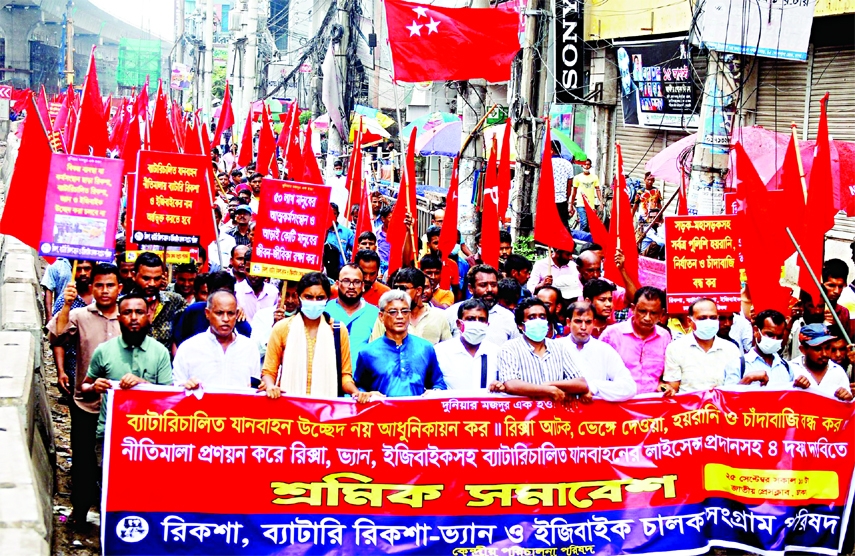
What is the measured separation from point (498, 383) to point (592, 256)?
4.07 metres

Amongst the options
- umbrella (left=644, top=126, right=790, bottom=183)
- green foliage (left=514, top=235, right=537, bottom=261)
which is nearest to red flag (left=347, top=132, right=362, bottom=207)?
green foliage (left=514, top=235, right=537, bottom=261)

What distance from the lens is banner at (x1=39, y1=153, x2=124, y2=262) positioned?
869cm

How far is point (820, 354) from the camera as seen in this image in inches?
280

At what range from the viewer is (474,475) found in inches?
257

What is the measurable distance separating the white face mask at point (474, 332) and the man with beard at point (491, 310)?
572mm

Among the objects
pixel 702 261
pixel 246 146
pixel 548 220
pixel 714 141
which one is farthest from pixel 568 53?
pixel 702 261

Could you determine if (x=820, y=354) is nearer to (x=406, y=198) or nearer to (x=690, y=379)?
(x=690, y=379)

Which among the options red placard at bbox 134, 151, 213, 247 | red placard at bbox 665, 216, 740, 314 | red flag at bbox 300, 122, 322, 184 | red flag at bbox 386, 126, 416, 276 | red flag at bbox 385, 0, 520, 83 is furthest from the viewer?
red flag at bbox 385, 0, 520, 83

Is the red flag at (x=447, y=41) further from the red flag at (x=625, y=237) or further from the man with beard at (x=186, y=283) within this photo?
the man with beard at (x=186, y=283)

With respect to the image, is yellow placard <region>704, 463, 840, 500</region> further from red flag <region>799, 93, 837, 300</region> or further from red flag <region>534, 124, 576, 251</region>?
red flag <region>534, 124, 576, 251</region>

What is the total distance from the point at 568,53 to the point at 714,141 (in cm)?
830

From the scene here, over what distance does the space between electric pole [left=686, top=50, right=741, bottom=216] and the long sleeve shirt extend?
5292mm

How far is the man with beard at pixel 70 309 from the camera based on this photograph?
25.6 feet

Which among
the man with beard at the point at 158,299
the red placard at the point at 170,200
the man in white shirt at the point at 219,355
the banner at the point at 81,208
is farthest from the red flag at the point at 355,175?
the man in white shirt at the point at 219,355
